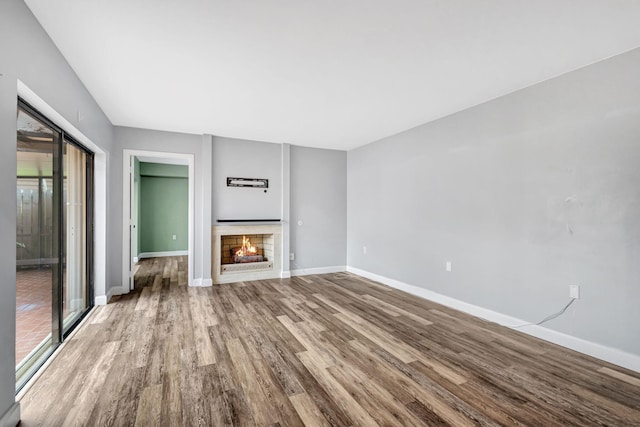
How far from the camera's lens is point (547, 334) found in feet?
9.04

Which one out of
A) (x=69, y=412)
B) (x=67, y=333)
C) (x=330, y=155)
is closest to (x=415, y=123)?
(x=330, y=155)

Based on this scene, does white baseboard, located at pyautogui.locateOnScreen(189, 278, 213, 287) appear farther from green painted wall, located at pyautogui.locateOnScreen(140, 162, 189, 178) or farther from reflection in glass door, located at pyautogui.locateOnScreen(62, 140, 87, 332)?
green painted wall, located at pyautogui.locateOnScreen(140, 162, 189, 178)

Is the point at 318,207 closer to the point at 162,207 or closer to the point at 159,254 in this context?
the point at 162,207

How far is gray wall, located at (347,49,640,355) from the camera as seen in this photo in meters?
2.34

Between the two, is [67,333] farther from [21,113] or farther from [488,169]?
[488,169]

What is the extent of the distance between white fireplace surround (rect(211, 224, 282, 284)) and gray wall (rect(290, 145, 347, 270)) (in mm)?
304

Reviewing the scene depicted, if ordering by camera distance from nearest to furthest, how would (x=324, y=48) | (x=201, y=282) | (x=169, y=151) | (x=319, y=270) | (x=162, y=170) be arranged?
1. (x=324, y=48)
2. (x=169, y=151)
3. (x=201, y=282)
4. (x=319, y=270)
5. (x=162, y=170)

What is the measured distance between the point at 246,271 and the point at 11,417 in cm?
356

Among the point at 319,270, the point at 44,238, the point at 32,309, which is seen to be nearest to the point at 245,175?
the point at 319,270

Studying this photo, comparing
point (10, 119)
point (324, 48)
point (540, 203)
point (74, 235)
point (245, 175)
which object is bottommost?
point (74, 235)

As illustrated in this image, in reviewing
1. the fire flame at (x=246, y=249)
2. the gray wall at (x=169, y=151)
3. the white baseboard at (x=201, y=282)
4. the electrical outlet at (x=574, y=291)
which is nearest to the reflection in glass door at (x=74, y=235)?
the gray wall at (x=169, y=151)

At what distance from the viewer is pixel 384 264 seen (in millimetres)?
4914

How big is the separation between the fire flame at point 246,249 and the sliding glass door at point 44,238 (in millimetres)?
2518

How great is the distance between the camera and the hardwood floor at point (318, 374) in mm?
1732
